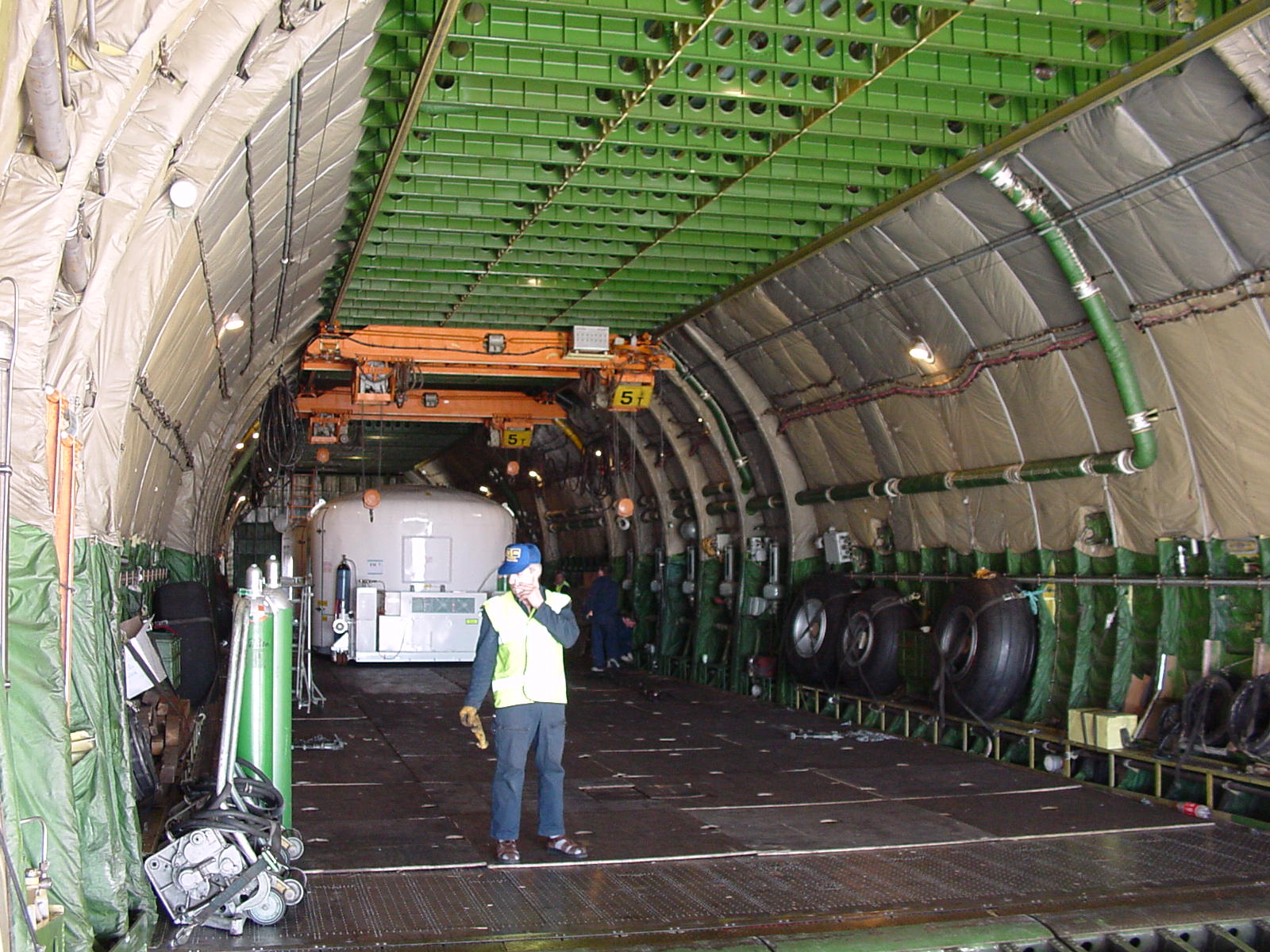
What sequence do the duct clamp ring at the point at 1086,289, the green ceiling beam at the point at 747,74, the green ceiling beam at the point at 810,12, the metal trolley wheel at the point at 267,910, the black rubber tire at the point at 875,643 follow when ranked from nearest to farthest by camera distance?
the metal trolley wheel at the point at 267,910, the green ceiling beam at the point at 810,12, the green ceiling beam at the point at 747,74, the duct clamp ring at the point at 1086,289, the black rubber tire at the point at 875,643

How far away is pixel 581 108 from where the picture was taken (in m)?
8.18

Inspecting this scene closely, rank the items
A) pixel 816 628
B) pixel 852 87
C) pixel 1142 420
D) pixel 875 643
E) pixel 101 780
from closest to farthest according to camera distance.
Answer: pixel 101 780, pixel 852 87, pixel 1142 420, pixel 875 643, pixel 816 628

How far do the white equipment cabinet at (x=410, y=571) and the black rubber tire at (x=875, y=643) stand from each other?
7431mm

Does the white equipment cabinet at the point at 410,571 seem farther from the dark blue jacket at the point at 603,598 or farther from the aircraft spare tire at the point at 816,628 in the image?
the aircraft spare tire at the point at 816,628

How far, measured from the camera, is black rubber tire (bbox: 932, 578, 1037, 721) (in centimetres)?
1035

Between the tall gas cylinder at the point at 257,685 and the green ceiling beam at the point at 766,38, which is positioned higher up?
the green ceiling beam at the point at 766,38

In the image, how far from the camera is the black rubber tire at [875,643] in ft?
39.4

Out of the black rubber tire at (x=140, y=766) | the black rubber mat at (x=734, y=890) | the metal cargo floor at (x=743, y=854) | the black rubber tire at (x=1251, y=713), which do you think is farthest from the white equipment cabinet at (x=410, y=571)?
the black rubber tire at (x=1251, y=713)

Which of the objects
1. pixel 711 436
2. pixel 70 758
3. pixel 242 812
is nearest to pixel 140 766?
pixel 242 812

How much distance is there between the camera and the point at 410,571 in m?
18.3

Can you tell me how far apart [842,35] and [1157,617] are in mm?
5156

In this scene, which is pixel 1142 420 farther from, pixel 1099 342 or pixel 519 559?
pixel 519 559

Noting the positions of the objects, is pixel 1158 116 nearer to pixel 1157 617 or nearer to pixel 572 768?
pixel 1157 617

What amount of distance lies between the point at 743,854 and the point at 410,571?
11.9 metres
